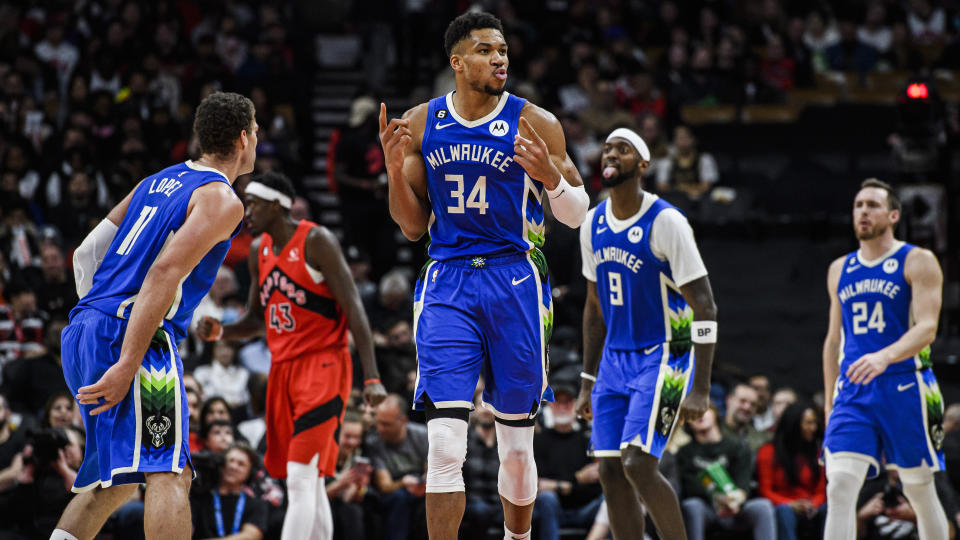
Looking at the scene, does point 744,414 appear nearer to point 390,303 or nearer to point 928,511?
point 928,511

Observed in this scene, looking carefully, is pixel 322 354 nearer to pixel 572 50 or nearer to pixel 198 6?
pixel 572 50

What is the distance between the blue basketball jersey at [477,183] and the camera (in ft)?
18.3

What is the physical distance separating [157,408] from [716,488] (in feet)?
20.0

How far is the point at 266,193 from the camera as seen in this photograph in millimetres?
7254

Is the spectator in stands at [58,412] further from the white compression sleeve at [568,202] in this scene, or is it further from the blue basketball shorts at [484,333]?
the white compression sleeve at [568,202]

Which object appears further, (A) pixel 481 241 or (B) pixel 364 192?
(B) pixel 364 192

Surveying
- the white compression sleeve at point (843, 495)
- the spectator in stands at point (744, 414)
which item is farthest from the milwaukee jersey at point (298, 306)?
the spectator in stands at point (744, 414)

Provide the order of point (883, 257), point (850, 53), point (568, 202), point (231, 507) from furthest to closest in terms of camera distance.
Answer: point (850, 53) → point (231, 507) → point (883, 257) → point (568, 202)

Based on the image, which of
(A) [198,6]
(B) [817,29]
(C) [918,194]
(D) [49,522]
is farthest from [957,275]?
(A) [198,6]

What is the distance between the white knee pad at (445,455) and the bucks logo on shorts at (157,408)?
1.19 meters

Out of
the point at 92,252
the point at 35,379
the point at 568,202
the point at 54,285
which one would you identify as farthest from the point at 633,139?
the point at 54,285

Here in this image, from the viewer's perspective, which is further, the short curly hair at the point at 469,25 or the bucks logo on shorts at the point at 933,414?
the bucks logo on shorts at the point at 933,414

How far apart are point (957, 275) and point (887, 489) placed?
11.7 ft

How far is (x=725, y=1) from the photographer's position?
17.9m
